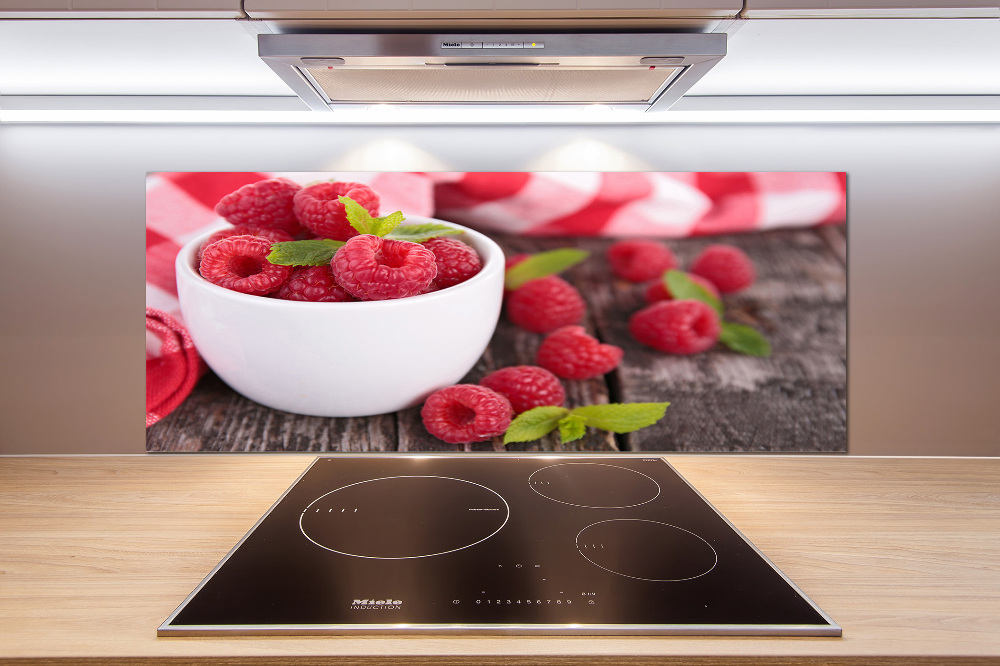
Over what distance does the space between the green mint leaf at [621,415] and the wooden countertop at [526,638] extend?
0.09m

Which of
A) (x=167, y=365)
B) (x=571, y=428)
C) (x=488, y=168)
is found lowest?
(x=571, y=428)

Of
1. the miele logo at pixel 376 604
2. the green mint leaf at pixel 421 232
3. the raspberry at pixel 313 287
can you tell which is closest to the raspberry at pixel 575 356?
the green mint leaf at pixel 421 232

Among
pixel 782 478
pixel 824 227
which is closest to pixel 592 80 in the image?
pixel 824 227

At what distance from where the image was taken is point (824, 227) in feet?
3.84

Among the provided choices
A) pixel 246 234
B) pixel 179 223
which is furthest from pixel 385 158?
pixel 179 223

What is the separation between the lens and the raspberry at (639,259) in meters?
1.18

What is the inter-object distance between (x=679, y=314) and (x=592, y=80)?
1.57ft

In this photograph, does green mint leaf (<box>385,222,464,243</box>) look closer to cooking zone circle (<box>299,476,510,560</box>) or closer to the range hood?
the range hood

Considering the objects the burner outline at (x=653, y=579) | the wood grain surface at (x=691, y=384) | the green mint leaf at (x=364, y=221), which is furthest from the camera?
the wood grain surface at (x=691, y=384)

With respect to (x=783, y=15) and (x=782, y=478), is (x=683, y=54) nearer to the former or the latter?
(x=783, y=15)

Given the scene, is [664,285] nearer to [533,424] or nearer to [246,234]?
[533,424]

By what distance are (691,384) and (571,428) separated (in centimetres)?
24

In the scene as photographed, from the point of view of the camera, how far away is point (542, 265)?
1.17m

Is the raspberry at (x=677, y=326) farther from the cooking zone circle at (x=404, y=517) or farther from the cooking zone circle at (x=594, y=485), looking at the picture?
the cooking zone circle at (x=404, y=517)
